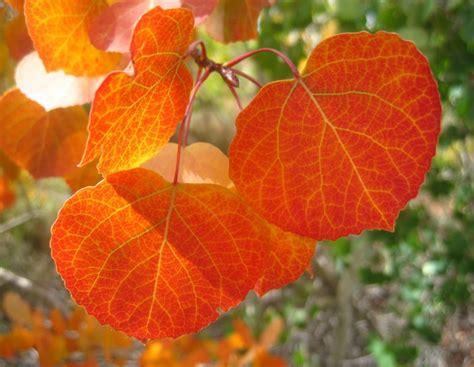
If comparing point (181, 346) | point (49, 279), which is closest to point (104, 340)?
point (181, 346)

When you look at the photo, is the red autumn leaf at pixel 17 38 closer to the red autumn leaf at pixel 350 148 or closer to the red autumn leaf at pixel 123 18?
the red autumn leaf at pixel 123 18

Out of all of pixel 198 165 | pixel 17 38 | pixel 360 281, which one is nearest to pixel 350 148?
pixel 198 165

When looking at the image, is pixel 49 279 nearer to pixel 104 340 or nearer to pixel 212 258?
pixel 104 340

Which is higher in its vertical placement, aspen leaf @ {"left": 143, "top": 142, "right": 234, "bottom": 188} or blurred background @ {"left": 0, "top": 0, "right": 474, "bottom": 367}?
aspen leaf @ {"left": 143, "top": 142, "right": 234, "bottom": 188}

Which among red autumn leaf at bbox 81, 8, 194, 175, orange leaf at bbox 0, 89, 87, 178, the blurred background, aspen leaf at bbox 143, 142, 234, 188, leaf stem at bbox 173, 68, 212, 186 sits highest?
red autumn leaf at bbox 81, 8, 194, 175

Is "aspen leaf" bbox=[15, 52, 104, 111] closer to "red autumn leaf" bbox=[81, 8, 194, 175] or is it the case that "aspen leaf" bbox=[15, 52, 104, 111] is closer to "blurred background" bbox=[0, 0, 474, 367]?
"red autumn leaf" bbox=[81, 8, 194, 175]

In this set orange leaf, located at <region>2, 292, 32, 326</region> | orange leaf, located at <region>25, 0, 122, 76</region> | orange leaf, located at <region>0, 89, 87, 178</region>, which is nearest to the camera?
orange leaf, located at <region>25, 0, 122, 76</region>

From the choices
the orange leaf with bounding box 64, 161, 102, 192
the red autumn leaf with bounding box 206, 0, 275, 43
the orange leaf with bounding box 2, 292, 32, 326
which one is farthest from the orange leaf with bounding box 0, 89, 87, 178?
the orange leaf with bounding box 2, 292, 32, 326
